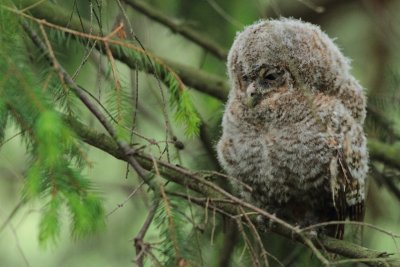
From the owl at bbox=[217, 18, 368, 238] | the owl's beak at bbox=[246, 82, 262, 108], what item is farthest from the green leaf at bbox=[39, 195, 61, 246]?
the owl's beak at bbox=[246, 82, 262, 108]

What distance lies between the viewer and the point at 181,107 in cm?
270

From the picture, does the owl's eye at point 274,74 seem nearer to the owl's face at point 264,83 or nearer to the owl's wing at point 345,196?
the owl's face at point 264,83

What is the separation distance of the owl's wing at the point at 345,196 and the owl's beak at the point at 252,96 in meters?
0.41

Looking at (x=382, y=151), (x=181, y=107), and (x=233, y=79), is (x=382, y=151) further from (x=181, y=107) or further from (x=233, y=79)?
(x=181, y=107)

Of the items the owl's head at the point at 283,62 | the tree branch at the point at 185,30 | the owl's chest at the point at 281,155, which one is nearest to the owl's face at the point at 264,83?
the owl's head at the point at 283,62

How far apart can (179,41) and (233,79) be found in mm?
1540

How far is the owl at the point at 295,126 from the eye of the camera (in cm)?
326

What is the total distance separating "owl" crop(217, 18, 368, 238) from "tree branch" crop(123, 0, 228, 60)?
0.85 meters

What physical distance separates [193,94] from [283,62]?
134 cm

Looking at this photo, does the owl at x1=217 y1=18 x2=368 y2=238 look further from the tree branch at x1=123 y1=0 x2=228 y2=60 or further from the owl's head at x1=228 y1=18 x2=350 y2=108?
the tree branch at x1=123 y1=0 x2=228 y2=60

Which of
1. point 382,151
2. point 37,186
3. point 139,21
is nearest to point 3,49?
point 37,186

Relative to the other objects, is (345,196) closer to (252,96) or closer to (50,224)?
(252,96)

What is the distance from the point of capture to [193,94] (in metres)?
4.61

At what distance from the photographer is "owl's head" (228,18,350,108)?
333 cm
